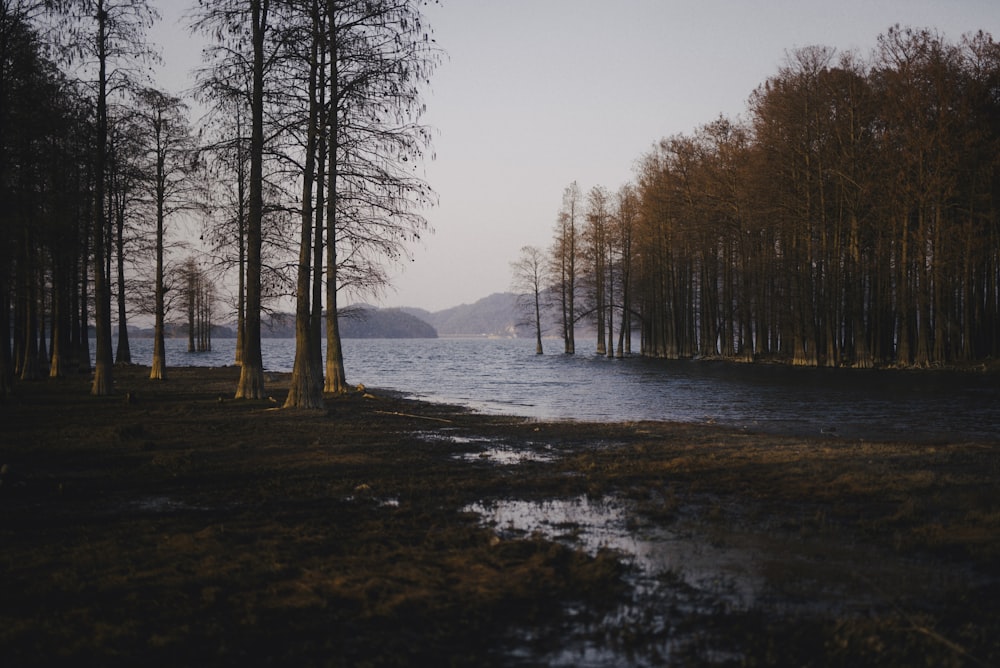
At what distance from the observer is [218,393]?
23.5 m

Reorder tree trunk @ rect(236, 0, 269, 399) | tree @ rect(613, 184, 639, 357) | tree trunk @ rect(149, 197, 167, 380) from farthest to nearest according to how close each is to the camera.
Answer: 1. tree @ rect(613, 184, 639, 357)
2. tree trunk @ rect(149, 197, 167, 380)
3. tree trunk @ rect(236, 0, 269, 399)

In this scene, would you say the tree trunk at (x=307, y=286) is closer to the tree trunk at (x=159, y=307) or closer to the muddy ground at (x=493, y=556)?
the muddy ground at (x=493, y=556)

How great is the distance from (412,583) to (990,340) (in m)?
46.9

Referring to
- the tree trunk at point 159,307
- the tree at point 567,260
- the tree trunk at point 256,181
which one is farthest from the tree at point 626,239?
the tree trunk at point 256,181

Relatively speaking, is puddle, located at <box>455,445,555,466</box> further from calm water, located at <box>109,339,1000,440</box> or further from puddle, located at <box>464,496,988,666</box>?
calm water, located at <box>109,339,1000,440</box>

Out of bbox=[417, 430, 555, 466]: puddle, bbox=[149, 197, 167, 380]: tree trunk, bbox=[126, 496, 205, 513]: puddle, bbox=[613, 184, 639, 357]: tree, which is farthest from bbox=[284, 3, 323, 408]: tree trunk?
bbox=[613, 184, 639, 357]: tree

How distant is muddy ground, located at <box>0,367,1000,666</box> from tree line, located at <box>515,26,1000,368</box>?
30703mm

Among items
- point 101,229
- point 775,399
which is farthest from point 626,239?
point 101,229

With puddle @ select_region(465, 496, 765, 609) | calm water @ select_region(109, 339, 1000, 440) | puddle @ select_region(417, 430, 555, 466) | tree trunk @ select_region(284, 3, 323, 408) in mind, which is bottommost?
calm water @ select_region(109, 339, 1000, 440)

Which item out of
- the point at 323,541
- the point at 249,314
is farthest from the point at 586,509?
the point at 249,314

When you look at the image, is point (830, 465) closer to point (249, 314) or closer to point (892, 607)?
point (892, 607)

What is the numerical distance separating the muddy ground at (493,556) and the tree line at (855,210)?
3070cm

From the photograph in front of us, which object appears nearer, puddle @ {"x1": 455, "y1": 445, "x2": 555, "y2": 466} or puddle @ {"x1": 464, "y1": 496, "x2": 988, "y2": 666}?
puddle @ {"x1": 464, "y1": 496, "x2": 988, "y2": 666}

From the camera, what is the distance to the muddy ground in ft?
14.3
